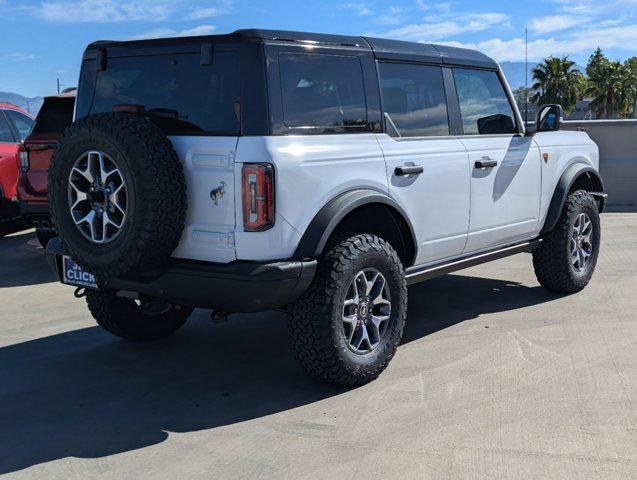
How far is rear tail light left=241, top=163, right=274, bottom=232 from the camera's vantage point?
376 centimetres

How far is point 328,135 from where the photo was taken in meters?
4.18

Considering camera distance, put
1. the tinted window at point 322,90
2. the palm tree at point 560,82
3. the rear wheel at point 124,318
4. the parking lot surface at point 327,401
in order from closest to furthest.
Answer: the parking lot surface at point 327,401, the tinted window at point 322,90, the rear wheel at point 124,318, the palm tree at point 560,82

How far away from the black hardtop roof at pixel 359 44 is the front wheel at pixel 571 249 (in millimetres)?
1453

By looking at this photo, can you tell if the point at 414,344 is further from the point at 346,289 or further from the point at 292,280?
the point at 292,280

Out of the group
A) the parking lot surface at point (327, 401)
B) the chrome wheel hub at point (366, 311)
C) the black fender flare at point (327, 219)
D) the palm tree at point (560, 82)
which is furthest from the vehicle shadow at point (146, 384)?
the palm tree at point (560, 82)

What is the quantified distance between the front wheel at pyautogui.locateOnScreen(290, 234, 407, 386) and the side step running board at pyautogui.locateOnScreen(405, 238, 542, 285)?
0.33 m

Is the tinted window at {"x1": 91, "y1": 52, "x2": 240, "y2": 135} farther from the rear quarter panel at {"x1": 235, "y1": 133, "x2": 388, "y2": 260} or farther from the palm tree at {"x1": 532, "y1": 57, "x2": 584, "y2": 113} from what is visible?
the palm tree at {"x1": 532, "y1": 57, "x2": 584, "y2": 113}

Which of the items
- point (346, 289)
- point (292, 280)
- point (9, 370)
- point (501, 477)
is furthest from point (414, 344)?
point (9, 370)

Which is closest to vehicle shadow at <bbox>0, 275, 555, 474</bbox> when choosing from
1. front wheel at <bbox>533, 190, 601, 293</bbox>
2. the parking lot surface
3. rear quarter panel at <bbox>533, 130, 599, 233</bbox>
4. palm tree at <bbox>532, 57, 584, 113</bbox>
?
the parking lot surface

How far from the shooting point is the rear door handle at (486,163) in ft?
17.1

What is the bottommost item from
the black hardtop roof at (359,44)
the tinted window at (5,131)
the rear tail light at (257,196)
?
the rear tail light at (257,196)

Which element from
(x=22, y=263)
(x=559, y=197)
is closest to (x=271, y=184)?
(x=559, y=197)

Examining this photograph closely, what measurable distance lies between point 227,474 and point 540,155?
3.82m

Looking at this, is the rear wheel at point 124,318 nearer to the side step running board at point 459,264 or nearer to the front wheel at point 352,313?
the front wheel at point 352,313
